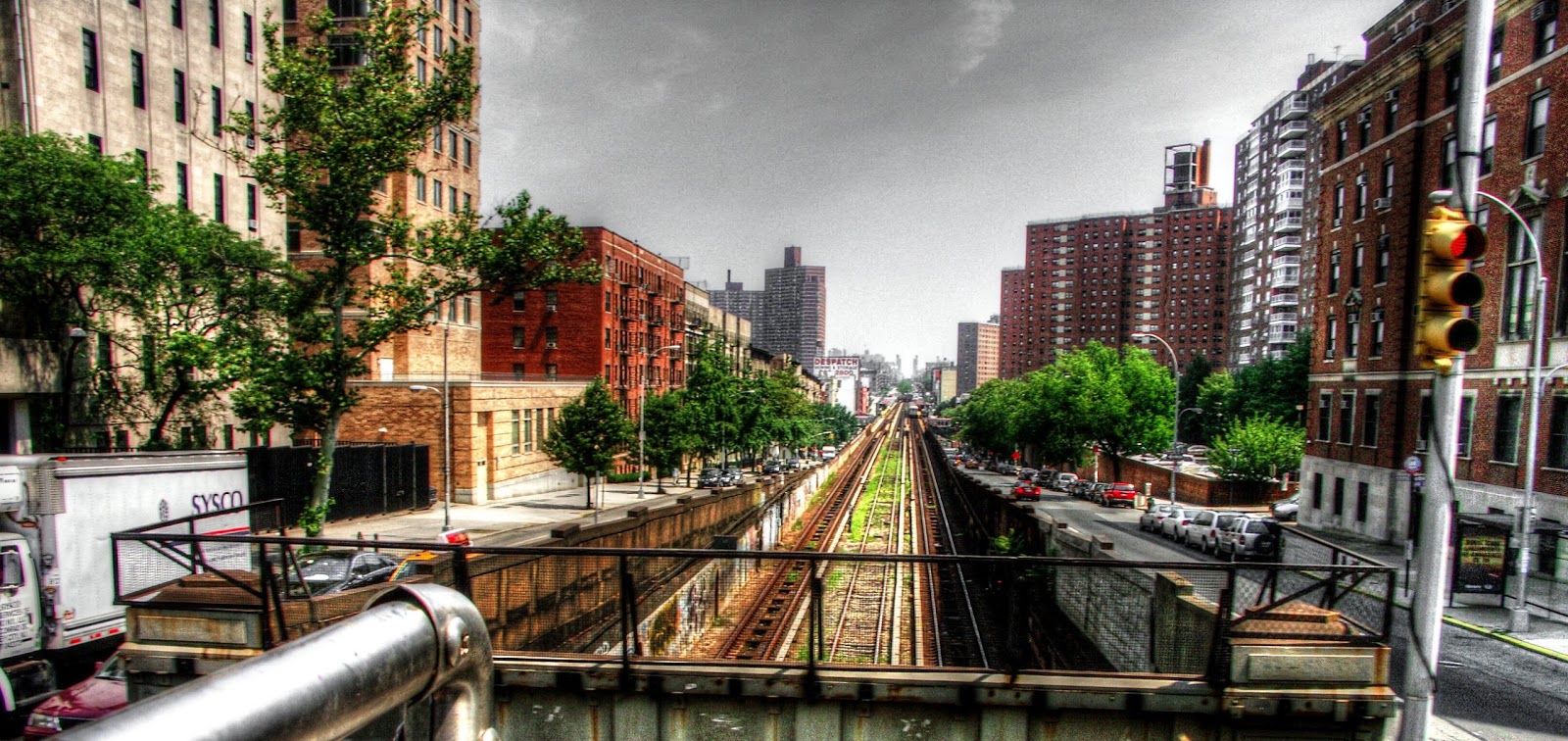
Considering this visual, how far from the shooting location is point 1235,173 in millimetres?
133625

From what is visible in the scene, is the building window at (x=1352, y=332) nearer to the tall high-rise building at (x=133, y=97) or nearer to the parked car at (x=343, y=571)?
the parked car at (x=343, y=571)

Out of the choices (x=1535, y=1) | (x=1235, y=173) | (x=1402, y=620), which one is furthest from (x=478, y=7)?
(x=1235, y=173)

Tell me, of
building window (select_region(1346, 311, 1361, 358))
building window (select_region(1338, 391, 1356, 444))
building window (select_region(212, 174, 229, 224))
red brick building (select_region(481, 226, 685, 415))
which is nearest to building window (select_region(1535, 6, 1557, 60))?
building window (select_region(1346, 311, 1361, 358))

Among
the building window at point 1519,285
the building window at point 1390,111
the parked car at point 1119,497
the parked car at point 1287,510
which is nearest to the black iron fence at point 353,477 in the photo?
the parked car at point 1119,497

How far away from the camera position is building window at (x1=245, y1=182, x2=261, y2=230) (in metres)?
36.3

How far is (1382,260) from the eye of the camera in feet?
112

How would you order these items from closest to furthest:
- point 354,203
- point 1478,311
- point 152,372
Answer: point 354,203 < point 152,372 < point 1478,311

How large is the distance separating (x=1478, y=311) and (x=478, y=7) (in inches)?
2224

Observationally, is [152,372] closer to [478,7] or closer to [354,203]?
[354,203]

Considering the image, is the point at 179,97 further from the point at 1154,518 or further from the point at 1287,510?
the point at 1287,510

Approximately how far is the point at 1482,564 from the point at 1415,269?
18248 mm

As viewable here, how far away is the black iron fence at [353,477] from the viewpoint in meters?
29.7

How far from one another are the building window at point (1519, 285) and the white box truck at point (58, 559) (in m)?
35.7

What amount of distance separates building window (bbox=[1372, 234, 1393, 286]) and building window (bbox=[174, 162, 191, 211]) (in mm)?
51769
